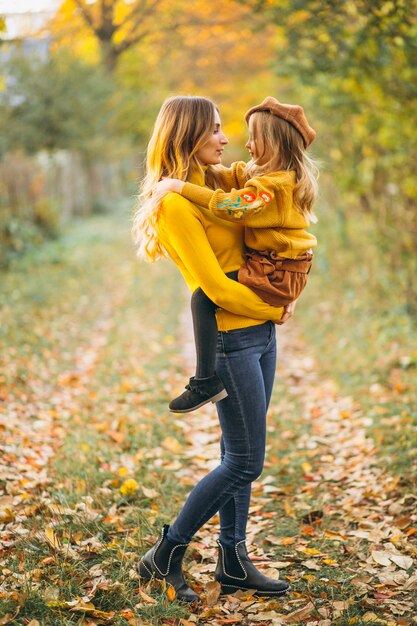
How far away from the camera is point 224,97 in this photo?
2908cm

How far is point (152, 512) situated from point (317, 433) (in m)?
2.06

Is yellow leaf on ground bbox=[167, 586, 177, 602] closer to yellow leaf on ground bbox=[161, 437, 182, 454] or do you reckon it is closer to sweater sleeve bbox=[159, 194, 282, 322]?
sweater sleeve bbox=[159, 194, 282, 322]

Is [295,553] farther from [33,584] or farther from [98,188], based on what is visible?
[98,188]

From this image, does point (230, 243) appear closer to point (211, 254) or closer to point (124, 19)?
point (211, 254)

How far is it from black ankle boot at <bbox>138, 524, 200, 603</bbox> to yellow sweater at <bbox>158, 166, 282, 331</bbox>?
1121mm

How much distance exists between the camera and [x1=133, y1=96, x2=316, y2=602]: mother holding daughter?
2951 millimetres

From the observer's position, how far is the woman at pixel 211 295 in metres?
2.96

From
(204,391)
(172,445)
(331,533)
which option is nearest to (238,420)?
(204,391)

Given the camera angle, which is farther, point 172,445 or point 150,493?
point 172,445

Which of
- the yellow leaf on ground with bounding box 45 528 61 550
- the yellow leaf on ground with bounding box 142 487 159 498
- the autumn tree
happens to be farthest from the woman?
the autumn tree

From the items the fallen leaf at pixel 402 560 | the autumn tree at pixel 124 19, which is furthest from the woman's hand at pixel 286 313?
the autumn tree at pixel 124 19

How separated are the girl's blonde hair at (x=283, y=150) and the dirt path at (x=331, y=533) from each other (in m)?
1.89

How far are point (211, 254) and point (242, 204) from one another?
254mm

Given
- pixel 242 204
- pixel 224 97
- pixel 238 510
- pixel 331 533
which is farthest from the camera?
pixel 224 97
